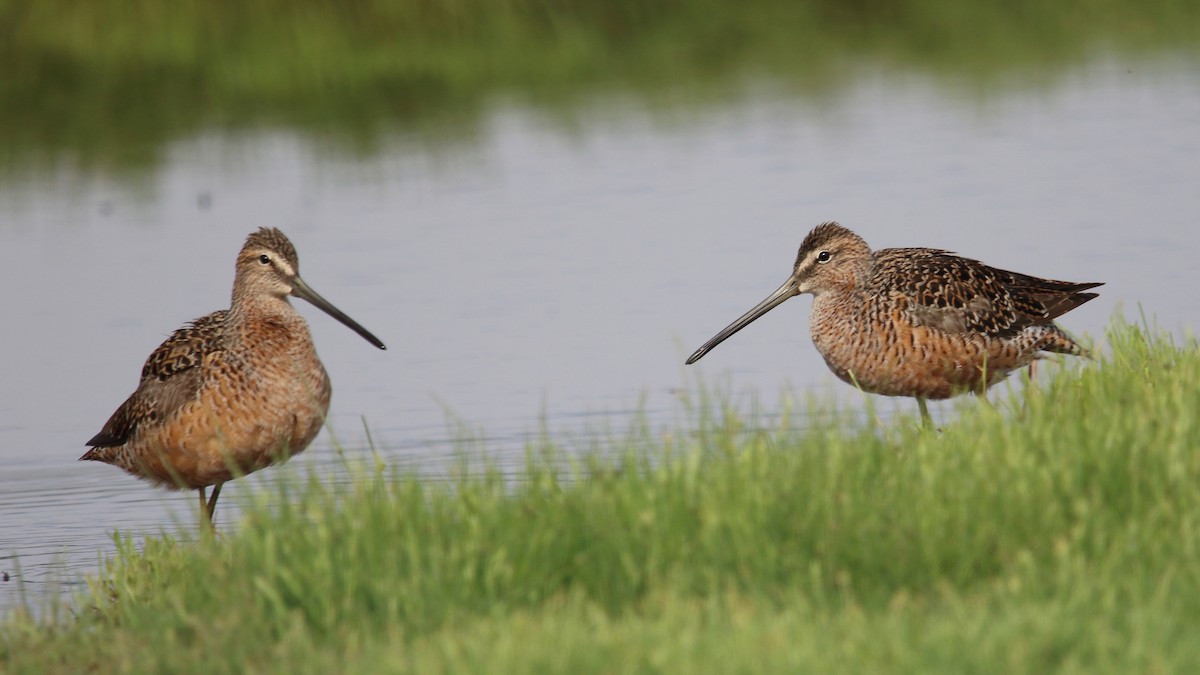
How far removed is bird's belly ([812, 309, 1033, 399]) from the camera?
26.4 ft

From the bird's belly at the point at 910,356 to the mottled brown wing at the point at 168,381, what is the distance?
8.72 feet

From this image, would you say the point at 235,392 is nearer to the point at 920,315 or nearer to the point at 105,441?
the point at 105,441

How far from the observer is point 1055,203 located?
13141 mm

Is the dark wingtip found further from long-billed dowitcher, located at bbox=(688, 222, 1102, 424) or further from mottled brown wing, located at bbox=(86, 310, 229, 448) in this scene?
long-billed dowitcher, located at bbox=(688, 222, 1102, 424)

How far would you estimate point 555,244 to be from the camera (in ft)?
42.0

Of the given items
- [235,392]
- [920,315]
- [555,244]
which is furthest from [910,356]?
[555,244]

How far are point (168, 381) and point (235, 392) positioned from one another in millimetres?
437

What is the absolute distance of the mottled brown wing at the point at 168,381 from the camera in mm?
7598

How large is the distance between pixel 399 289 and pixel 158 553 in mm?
5444

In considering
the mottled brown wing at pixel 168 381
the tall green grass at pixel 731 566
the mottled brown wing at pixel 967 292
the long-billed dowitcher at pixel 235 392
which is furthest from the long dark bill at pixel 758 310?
the tall green grass at pixel 731 566

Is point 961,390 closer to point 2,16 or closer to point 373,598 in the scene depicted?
point 373,598

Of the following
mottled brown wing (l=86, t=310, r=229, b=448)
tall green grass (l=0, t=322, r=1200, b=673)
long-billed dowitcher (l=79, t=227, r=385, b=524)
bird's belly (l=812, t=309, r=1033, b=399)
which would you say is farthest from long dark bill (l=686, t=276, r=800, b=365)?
tall green grass (l=0, t=322, r=1200, b=673)

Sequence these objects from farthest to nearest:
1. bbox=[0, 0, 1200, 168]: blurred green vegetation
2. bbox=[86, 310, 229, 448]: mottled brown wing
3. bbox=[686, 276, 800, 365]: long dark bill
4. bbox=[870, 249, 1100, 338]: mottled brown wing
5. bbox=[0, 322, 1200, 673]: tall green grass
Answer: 1. bbox=[0, 0, 1200, 168]: blurred green vegetation
2. bbox=[686, 276, 800, 365]: long dark bill
3. bbox=[870, 249, 1100, 338]: mottled brown wing
4. bbox=[86, 310, 229, 448]: mottled brown wing
5. bbox=[0, 322, 1200, 673]: tall green grass

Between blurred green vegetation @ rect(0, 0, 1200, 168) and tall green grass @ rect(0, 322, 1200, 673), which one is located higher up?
blurred green vegetation @ rect(0, 0, 1200, 168)
